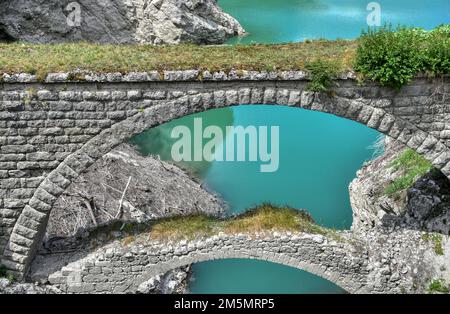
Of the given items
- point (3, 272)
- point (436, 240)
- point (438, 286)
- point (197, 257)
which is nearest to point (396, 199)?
point (436, 240)

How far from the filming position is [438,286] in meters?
9.64

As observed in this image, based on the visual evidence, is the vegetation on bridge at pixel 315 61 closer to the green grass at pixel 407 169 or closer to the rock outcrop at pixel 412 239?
the rock outcrop at pixel 412 239

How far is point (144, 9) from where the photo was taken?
2516cm

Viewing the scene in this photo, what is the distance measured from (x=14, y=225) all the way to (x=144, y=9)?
719 inches

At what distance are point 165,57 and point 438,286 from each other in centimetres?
636

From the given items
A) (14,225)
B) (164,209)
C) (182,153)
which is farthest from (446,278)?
(182,153)

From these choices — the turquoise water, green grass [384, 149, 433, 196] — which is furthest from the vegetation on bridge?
the turquoise water

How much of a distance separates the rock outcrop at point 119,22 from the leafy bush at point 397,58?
16.9 meters

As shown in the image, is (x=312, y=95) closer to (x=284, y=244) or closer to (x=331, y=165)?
(x=284, y=244)

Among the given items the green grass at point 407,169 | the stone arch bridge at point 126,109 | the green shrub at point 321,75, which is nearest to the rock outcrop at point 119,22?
the stone arch bridge at point 126,109

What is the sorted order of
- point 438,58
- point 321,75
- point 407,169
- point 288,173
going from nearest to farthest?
point 321,75
point 438,58
point 407,169
point 288,173

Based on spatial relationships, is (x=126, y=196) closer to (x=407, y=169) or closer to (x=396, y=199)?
(x=396, y=199)

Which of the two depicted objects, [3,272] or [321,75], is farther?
[3,272]

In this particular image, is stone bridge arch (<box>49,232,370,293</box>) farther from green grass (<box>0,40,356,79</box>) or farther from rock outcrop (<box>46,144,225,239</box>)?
green grass (<box>0,40,356,79</box>)
